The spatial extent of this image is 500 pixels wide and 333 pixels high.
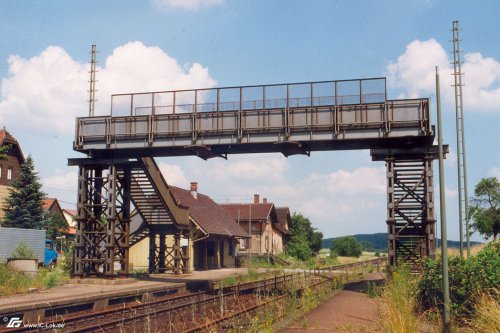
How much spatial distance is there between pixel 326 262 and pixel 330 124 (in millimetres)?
34258

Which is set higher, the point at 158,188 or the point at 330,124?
the point at 330,124

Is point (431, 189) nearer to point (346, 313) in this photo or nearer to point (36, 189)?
point (346, 313)

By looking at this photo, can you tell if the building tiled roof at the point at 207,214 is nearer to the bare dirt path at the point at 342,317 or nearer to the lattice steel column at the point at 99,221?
the lattice steel column at the point at 99,221

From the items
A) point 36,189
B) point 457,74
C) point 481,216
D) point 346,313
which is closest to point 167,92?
point 346,313

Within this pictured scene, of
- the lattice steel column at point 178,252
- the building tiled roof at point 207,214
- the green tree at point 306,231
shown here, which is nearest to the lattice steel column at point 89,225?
the lattice steel column at point 178,252

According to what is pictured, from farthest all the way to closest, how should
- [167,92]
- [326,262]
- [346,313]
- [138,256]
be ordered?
A: [326,262], [138,256], [167,92], [346,313]

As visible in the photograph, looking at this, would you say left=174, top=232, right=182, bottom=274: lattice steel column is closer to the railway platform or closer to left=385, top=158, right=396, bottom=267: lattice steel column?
the railway platform

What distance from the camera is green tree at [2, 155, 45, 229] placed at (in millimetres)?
45625

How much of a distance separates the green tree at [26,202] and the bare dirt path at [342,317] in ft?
113

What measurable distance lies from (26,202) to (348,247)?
51.3 meters

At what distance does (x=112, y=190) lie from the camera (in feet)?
83.8

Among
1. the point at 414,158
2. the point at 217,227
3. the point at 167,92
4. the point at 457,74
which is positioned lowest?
the point at 217,227

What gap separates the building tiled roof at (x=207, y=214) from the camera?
4009 cm

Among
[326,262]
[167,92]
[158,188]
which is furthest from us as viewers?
[326,262]
